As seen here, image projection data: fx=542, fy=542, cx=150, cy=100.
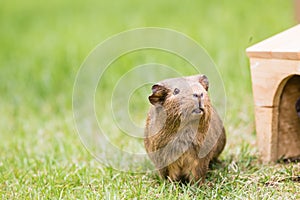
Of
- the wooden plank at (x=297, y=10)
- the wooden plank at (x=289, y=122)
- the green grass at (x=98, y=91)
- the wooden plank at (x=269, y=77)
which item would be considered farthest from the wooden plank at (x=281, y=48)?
the wooden plank at (x=297, y=10)

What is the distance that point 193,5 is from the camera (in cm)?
824

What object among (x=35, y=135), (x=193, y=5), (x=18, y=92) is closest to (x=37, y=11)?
(x=193, y=5)

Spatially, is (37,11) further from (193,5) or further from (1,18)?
(193,5)

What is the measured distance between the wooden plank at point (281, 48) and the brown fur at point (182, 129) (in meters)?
0.53

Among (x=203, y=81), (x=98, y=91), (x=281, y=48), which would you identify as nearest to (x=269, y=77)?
(x=281, y=48)

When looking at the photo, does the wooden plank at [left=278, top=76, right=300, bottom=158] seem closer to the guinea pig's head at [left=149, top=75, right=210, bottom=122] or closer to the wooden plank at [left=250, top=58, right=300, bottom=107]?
the wooden plank at [left=250, top=58, right=300, bottom=107]

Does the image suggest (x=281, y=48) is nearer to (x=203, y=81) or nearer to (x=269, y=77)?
(x=269, y=77)

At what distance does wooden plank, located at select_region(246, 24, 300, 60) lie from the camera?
123 inches

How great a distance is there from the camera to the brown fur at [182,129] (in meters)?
2.77

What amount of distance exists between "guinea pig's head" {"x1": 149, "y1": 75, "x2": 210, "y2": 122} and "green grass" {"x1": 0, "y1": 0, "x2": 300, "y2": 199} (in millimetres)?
452

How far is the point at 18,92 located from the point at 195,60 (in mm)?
2938

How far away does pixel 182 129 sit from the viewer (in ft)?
9.43

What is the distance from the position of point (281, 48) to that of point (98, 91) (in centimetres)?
312

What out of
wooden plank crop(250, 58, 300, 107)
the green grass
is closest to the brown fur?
the green grass
